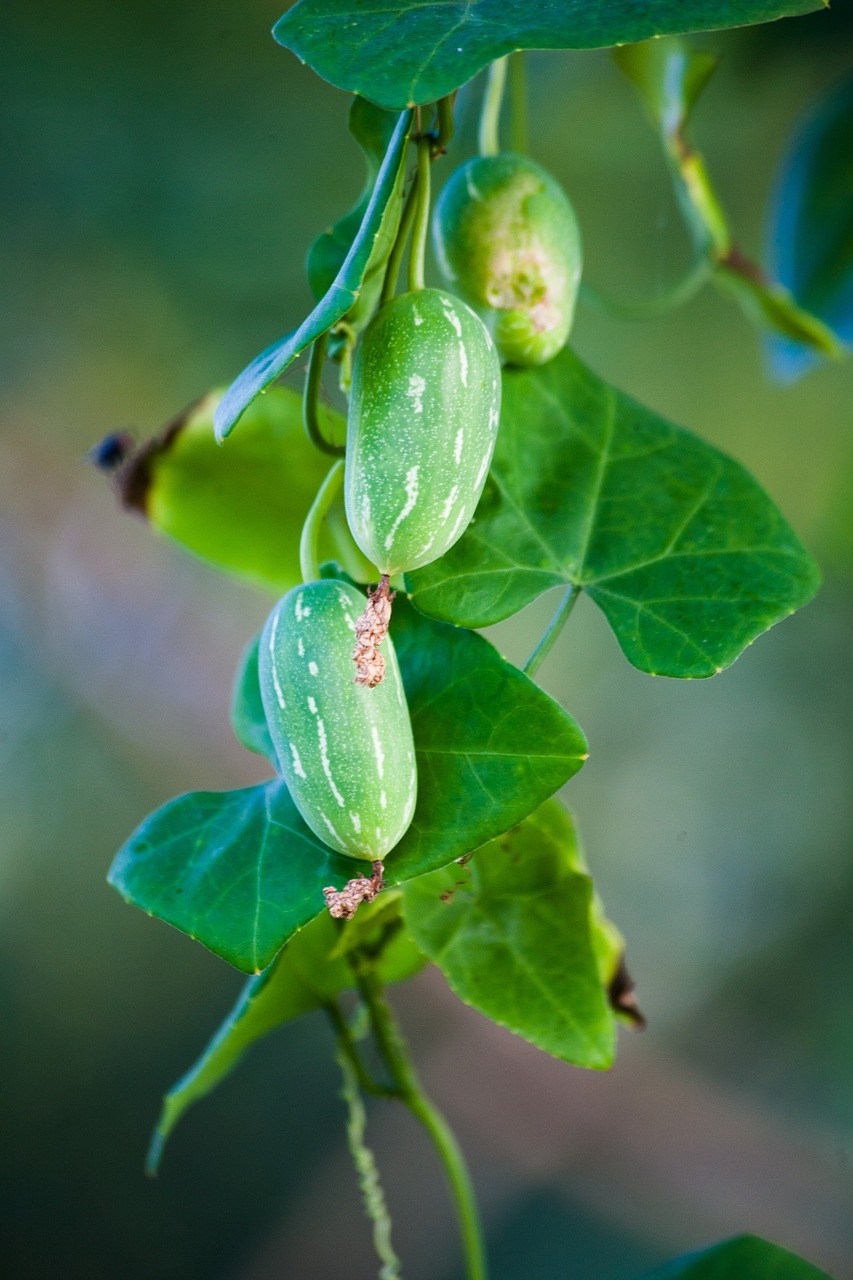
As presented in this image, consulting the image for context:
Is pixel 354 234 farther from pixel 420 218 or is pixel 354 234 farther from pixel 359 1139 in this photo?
pixel 359 1139

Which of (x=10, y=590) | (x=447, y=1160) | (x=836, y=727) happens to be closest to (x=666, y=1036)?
(x=836, y=727)

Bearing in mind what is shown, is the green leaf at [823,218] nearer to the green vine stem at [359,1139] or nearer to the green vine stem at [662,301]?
the green vine stem at [662,301]

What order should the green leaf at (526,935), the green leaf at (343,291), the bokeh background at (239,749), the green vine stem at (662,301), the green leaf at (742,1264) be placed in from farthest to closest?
the bokeh background at (239,749), the green vine stem at (662,301), the green leaf at (742,1264), the green leaf at (526,935), the green leaf at (343,291)

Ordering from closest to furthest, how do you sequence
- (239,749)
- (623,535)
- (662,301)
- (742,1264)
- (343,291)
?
(343,291) → (623,535) → (742,1264) → (662,301) → (239,749)

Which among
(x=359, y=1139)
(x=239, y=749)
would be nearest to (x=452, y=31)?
(x=359, y=1139)

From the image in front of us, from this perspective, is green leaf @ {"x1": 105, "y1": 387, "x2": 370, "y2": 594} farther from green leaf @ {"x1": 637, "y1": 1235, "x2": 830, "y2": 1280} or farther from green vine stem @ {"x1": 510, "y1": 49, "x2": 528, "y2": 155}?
green leaf @ {"x1": 637, "y1": 1235, "x2": 830, "y2": 1280}

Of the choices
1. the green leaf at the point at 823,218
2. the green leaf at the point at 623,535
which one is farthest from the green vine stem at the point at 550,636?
the green leaf at the point at 823,218

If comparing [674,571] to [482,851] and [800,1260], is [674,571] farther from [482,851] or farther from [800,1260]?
[800,1260]
